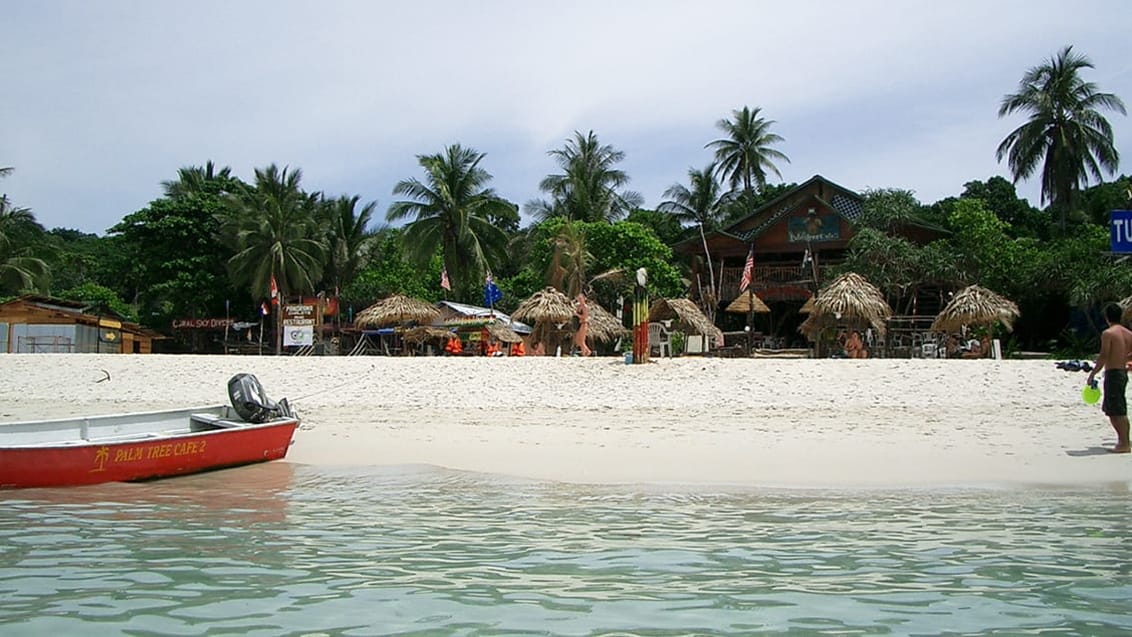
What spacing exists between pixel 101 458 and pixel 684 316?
1983 centimetres

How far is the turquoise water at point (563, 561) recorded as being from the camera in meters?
4.68

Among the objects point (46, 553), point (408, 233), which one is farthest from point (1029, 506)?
point (408, 233)

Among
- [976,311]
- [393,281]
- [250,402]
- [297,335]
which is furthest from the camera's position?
[393,281]

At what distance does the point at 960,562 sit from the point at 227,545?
5100 millimetres

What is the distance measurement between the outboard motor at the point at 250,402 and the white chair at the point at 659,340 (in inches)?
549

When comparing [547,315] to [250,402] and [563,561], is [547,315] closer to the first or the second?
[250,402]

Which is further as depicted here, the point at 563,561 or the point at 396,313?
the point at 396,313

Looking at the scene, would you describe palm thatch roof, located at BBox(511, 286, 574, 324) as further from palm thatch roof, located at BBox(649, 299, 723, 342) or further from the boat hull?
the boat hull

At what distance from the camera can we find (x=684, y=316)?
27.0 metres

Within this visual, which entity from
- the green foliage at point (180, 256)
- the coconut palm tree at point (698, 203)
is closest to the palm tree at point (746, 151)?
the coconut palm tree at point (698, 203)

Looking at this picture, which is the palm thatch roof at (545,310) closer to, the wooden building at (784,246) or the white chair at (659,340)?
the white chair at (659,340)

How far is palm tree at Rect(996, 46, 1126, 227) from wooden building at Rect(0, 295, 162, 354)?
Result: 120 ft

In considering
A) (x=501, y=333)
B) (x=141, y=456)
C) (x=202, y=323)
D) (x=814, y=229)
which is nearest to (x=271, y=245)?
(x=202, y=323)

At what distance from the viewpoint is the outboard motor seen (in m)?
10.8
